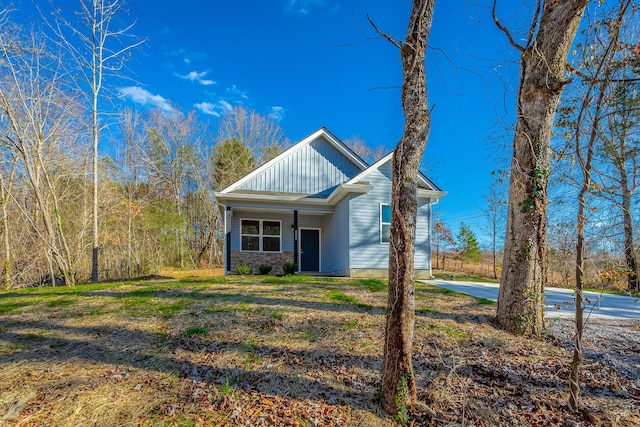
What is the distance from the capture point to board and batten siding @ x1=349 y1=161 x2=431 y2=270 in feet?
35.0

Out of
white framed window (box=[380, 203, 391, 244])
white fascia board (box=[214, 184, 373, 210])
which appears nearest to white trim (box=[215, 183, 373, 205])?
white fascia board (box=[214, 184, 373, 210])

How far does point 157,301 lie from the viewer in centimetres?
562

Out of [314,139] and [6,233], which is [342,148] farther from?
[6,233]

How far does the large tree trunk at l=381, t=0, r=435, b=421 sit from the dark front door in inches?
429

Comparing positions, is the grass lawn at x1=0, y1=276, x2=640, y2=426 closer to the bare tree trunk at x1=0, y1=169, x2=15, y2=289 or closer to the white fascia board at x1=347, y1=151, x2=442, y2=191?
the bare tree trunk at x1=0, y1=169, x2=15, y2=289

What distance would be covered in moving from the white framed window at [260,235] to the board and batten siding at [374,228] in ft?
13.4

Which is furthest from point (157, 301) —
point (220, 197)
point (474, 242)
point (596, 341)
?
point (474, 242)

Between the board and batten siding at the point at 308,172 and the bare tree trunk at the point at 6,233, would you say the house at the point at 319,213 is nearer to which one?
the board and batten siding at the point at 308,172

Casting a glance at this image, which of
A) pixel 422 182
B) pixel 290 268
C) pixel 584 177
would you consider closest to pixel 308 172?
pixel 290 268

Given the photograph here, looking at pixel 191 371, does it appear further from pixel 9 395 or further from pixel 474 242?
pixel 474 242

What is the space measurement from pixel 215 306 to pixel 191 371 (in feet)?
6.86

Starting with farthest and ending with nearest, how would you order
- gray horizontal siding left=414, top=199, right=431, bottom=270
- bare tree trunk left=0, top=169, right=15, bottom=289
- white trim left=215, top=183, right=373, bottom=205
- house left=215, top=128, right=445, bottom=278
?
gray horizontal siding left=414, top=199, right=431, bottom=270 → house left=215, top=128, right=445, bottom=278 → white trim left=215, top=183, right=373, bottom=205 → bare tree trunk left=0, top=169, right=15, bottom=289

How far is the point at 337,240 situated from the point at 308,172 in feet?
10.6

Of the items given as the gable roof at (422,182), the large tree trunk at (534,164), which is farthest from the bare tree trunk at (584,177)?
the gable roof at (422,182)
